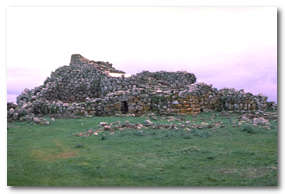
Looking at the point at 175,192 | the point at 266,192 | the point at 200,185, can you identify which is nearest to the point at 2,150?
the point at 175,192

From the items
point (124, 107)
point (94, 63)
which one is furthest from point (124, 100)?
point (94, 63)

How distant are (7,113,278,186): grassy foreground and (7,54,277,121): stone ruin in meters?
3.94

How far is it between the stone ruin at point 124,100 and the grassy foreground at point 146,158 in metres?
3.94

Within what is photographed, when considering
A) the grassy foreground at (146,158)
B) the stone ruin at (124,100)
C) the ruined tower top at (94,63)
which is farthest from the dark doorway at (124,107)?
the ruined tower top at (94,63)

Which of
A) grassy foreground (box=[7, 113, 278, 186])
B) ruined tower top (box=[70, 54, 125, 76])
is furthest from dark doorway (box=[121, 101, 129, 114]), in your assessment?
ruined tower top (box=[70, 54, 125, 76])

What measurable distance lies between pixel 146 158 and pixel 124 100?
23.1 ft

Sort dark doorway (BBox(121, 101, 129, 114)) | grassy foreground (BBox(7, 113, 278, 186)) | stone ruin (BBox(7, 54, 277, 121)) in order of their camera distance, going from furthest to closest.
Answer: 1. dark doorway (BBox(121, 101, 129, 114))
2. stone ruin (BBox(7, 54, 277, 121))
3. grassy foreground (BBox(7, 113, 278, 186))

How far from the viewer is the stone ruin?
12180 millimetres

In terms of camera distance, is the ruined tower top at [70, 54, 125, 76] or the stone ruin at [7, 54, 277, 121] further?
the ruined tower top at [70, 54, 125, 76]

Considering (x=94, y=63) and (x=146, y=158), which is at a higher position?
(x=94, y=63)

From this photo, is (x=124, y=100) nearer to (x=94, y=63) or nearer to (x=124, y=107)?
(x=124, y=107)

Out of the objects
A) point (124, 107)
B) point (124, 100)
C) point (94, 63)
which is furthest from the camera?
point (94, 63)

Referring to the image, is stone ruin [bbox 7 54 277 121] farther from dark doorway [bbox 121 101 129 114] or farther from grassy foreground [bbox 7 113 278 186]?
grassy foreground [bbox 7 113 278 186]

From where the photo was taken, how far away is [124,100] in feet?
41.4
